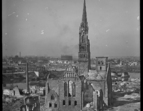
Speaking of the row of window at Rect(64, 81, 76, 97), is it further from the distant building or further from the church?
the distant building

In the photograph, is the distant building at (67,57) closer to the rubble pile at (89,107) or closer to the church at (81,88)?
the church at (81,88)

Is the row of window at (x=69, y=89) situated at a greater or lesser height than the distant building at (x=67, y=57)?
lesser

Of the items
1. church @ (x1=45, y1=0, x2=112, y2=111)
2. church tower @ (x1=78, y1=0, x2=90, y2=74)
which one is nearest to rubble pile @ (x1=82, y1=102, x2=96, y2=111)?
church @ (x1=45, y1=0, x2=112, y2=111)

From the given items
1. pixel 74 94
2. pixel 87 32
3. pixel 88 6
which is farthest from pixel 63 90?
pixel 88 6

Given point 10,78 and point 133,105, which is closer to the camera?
point 133,105

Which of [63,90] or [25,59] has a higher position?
[25,59]

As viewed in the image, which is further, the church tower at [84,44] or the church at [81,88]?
the church tower at [84,44]

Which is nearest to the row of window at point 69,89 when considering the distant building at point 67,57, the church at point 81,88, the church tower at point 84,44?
the church at point 81,88

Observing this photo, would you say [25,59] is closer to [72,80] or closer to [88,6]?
[72,80]

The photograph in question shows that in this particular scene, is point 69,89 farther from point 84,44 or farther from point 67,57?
point 84,44
